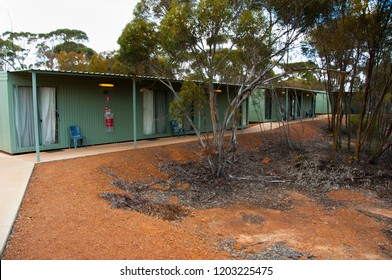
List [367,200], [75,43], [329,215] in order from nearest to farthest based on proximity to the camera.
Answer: [329,215] → [367,200] → [75,43]

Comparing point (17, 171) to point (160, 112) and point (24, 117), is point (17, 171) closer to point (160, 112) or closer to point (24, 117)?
point (24, 117)

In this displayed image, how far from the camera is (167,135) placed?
40.7ft

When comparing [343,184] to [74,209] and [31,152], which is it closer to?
[74,209]

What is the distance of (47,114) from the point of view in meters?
8.85

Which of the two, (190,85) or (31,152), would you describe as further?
(31,152)

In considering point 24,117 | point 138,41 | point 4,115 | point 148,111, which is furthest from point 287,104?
point 4,115

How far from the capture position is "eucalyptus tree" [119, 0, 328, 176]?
6184mm

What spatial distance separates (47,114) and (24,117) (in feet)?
1.88

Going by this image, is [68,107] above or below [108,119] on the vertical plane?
above

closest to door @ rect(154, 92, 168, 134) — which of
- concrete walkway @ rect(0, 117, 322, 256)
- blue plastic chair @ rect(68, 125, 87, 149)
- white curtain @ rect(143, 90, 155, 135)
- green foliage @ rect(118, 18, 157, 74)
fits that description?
white curtain @ rect(143, 90, 155, 135)

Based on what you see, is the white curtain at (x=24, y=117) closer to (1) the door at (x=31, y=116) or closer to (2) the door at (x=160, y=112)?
(1) the door at (x=31, y=116)

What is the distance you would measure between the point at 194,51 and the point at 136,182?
312 centimetres

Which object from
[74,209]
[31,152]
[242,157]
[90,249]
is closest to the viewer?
[90,249]

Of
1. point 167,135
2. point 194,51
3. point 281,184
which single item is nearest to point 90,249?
point 194,51
